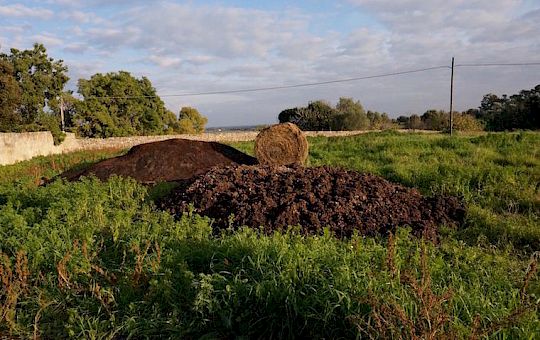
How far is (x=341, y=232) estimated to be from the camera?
19.6ft

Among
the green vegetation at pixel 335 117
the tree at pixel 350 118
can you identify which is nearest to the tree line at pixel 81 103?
the green vegetation at pixel 335 117

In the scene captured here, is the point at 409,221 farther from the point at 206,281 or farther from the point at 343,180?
the point at 206,281

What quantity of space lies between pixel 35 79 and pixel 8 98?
514 cm

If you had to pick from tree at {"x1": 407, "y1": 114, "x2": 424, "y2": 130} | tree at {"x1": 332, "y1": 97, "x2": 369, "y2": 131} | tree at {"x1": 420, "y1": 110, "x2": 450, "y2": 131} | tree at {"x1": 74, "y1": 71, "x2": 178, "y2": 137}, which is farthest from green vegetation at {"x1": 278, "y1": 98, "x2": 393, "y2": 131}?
tree at {"x1": 74, "y1": 71, "x2": 178, "y2": 137}

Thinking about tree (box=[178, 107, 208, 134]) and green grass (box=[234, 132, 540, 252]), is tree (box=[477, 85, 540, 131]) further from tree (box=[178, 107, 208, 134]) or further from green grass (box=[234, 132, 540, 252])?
tree (box=[178, 107, 208, 134])

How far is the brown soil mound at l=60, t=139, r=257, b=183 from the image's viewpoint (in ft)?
35.6

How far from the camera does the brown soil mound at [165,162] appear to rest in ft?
35.6

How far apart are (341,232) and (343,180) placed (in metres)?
1.59

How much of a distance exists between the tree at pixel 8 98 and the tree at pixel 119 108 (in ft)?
37.7

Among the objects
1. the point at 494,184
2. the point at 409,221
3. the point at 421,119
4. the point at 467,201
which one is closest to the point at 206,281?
the point at 409,221

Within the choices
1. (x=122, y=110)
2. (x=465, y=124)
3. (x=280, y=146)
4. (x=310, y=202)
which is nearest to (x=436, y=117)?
(x=465, y=124)

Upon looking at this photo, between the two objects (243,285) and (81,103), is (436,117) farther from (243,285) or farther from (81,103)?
(243,285)

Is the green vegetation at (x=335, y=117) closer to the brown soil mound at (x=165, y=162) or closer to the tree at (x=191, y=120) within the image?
the tree at (x=191, y=120)

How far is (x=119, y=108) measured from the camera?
4331 cm
